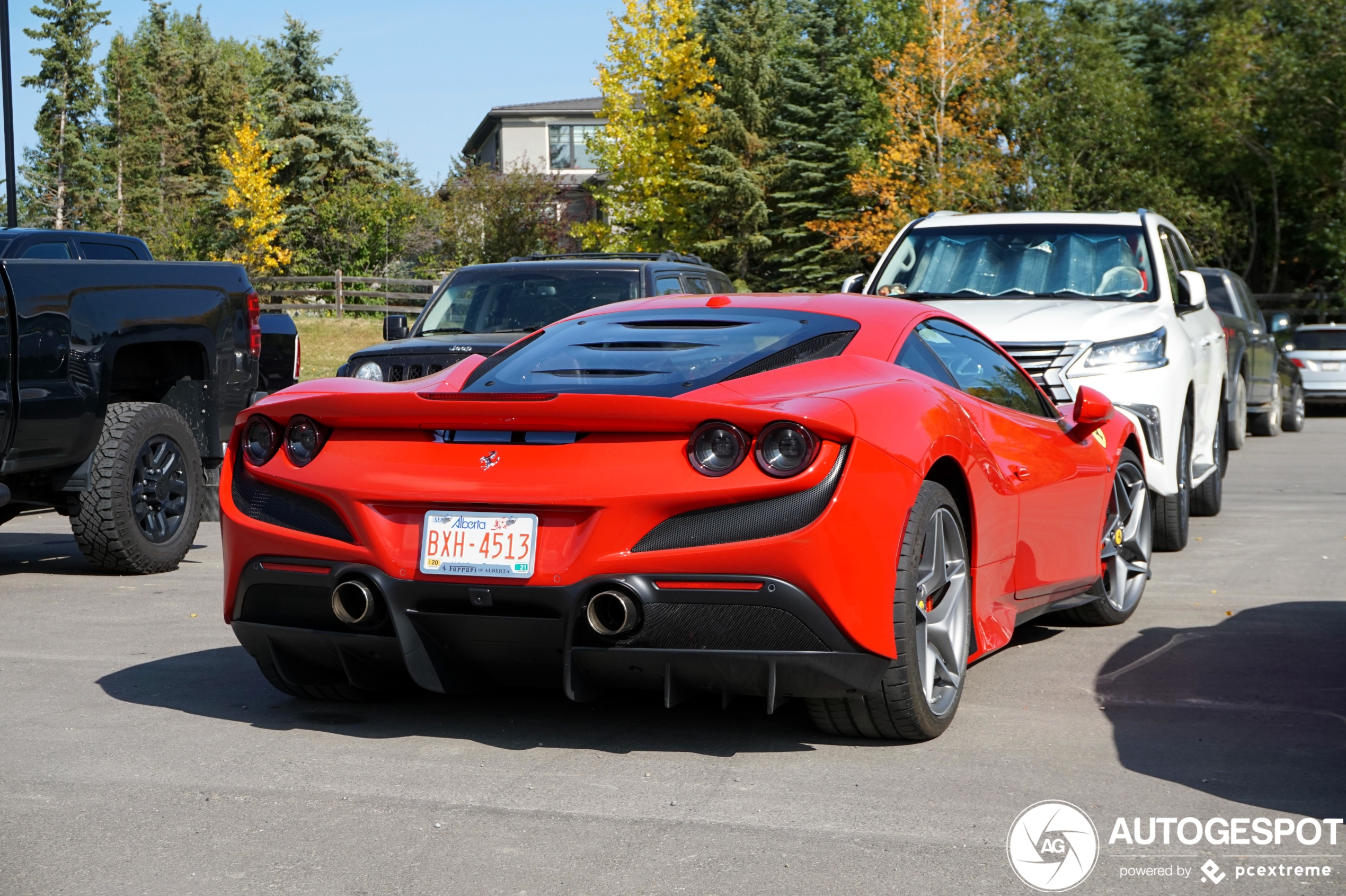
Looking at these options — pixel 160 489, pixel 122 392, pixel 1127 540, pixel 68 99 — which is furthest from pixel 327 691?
pixel 68 99

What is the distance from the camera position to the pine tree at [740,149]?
157 ft

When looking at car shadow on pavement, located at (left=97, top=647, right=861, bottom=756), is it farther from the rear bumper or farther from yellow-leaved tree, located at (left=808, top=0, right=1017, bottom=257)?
yellow-leaved tree, located at (left=808, top=0, right=1017, bottom=257)

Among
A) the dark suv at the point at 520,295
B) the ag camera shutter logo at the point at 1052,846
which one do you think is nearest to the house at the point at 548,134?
the dark suv at the point at 520,295

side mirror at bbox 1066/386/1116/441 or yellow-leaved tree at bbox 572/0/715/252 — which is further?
yellow-leaved tree at bbox 572/0/715/252

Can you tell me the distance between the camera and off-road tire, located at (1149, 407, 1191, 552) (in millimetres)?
8984

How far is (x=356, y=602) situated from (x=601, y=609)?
77cm

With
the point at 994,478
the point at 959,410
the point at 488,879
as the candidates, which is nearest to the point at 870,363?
the point at 959,410

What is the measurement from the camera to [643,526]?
411cm

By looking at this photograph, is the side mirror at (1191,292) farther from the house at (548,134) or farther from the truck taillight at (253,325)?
the house at (548,134)

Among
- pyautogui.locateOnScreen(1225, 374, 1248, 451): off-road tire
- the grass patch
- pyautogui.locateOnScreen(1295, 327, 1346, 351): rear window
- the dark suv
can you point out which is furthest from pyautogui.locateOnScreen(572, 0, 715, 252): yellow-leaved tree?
the dark suv

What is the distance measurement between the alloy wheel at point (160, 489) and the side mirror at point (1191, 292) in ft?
21.1

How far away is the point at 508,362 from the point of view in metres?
5.23

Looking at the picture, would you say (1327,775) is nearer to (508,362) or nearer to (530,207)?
(508,362)

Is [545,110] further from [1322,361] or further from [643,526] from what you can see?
[643,526]
